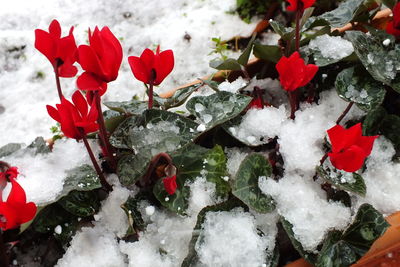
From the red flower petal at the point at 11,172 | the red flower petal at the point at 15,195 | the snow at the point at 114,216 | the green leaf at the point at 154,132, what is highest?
the red flower petal at the point at 15,195

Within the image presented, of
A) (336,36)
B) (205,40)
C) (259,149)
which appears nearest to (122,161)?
(259,149)

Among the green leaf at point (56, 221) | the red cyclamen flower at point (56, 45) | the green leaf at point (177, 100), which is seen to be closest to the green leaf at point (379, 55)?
the green leaf at point (177, 100)

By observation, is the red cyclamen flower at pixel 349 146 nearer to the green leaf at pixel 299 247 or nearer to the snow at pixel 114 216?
the green leaf at pixel 299 247

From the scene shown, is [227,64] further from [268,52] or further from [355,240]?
[355,240]

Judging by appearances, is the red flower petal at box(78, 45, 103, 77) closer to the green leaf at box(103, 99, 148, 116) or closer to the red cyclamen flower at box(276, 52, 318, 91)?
the green leaf at box(103, 99, 148, 116)

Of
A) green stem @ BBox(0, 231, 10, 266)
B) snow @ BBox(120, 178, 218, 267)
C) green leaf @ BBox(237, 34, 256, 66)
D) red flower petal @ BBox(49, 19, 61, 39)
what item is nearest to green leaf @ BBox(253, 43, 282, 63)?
green leaf @ BBox(237, 34, 256, 66)

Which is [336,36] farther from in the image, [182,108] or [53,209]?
[53,209]
